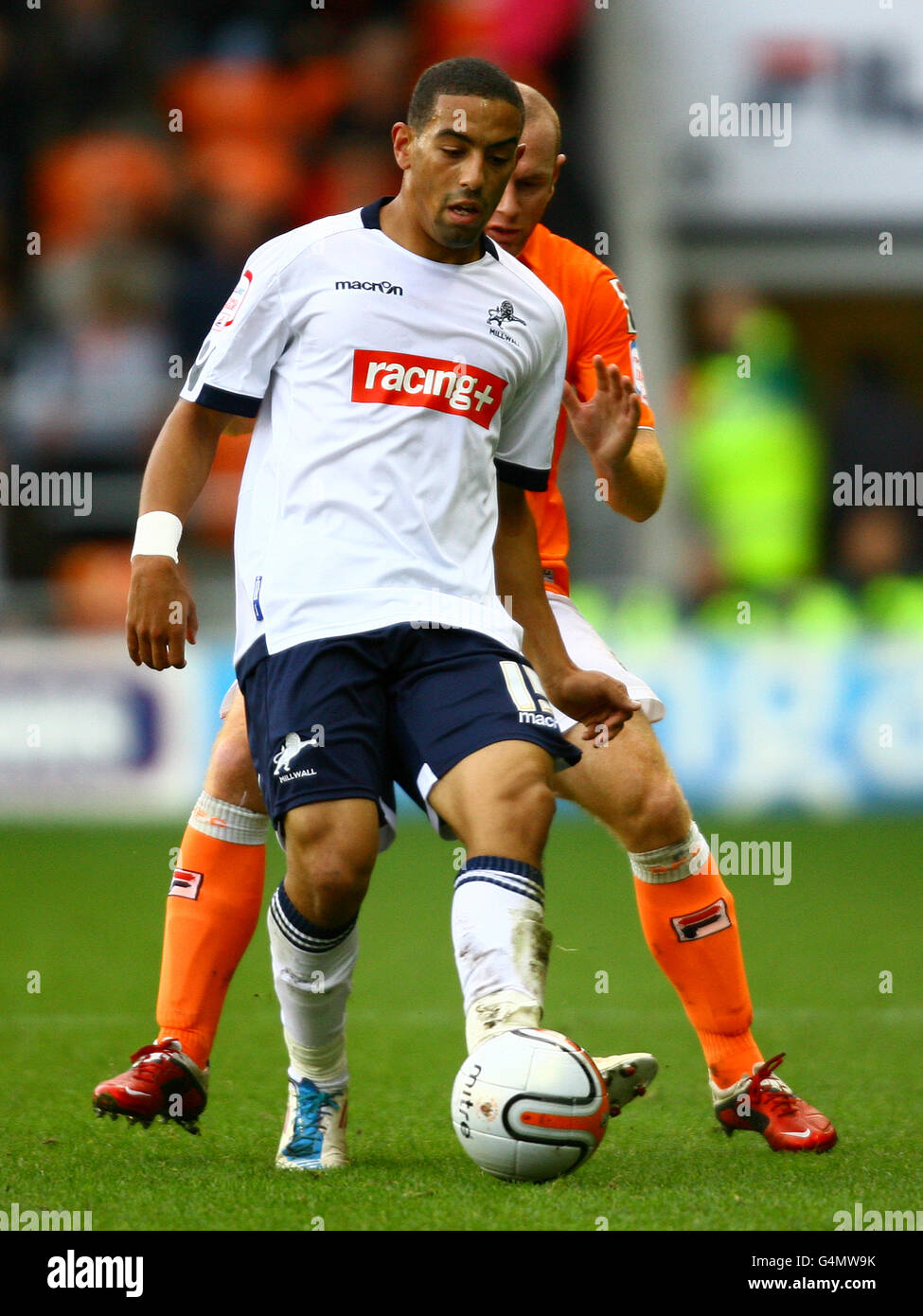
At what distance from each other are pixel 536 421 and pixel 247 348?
0.63 meters

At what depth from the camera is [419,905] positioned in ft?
27.0

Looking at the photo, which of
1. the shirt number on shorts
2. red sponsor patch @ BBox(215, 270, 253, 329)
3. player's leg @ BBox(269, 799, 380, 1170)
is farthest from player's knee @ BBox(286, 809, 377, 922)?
red sponsor patch @ BBox(215, 270, 253, 329)

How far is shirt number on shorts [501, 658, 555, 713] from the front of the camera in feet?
12.3

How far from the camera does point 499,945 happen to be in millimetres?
3494

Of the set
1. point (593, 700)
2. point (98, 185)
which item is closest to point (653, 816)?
point (593, 700)

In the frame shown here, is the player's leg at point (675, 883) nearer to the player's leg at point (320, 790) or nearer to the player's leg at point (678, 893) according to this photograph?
the player's leg at point (678, 893)

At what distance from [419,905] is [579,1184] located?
4.52m

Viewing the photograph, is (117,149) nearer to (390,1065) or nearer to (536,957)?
(390,1065)

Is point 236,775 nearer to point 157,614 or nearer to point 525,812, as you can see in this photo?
point 157,614

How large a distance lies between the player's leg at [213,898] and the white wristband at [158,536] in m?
0.53

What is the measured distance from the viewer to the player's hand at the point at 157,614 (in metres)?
3.77

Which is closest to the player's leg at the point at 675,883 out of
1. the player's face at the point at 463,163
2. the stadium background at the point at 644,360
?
the player's face at the point at 463,163

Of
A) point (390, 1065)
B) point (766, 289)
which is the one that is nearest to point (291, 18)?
point (766, 289)

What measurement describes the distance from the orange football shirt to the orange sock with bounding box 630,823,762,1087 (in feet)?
2.44
